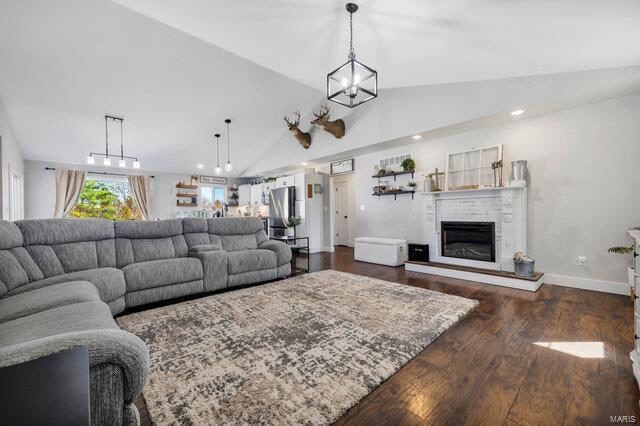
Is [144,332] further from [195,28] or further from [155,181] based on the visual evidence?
[155,181]

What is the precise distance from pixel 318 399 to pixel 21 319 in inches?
67.5

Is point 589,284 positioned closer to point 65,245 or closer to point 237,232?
point 237,232

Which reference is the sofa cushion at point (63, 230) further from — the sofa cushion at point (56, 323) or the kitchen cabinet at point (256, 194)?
the kitchen cabinet at point (256, 194)

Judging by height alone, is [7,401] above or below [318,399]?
above

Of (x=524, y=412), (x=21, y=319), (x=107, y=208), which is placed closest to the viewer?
(x=524, y=412)

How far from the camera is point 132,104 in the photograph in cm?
469

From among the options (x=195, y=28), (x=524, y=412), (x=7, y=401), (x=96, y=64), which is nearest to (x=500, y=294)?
(x=524, y=412)

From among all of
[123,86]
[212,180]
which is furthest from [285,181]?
[123,86]

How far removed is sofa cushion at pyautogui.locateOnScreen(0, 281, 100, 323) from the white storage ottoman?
4166mm

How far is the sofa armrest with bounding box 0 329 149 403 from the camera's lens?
91cm

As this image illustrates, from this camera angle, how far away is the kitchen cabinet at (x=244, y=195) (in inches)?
371

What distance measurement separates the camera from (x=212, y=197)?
923 cm

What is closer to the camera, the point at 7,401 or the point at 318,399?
the point at 7,401

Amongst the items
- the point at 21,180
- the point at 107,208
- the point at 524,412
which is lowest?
the point at 524,412
